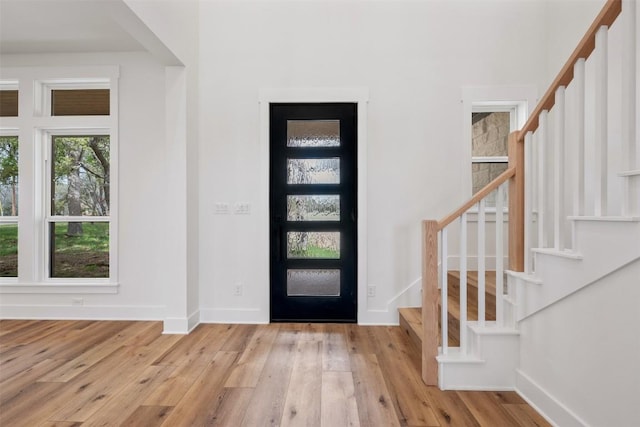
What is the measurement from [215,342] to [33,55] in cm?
350

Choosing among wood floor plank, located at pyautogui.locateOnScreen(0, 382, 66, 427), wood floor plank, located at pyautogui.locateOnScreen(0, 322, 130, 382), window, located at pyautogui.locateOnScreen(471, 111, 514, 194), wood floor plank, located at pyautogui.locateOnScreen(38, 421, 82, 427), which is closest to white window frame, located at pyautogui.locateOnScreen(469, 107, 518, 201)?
window, located at pyautogui.locateOnScreen(471, 111, 514, 194)

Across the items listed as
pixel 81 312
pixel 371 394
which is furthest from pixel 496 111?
pixel 81 312

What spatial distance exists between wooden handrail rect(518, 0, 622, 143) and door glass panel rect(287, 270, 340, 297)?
206cm

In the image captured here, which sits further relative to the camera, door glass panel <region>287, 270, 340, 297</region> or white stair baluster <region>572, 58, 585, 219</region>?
door glass panel <region>287, 270, 340, 297</region>

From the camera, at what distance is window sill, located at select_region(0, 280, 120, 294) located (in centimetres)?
321

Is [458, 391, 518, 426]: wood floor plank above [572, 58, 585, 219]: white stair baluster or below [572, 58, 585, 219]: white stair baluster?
below

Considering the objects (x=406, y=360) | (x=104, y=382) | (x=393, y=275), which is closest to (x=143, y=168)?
(x=104, y=382)

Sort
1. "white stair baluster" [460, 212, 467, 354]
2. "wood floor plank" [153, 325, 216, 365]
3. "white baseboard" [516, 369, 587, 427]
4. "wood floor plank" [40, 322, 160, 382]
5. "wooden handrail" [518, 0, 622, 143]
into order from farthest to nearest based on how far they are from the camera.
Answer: "wood floor plank" [153, 325, 216, 365] < "wood floor plank" [40, 322, 160, 382] < "white stair baluster" [460, 212, 467, 354] < "white baseboard" [516, 369, 587, 427] < "wooden handrail" [518, 0, 622, 143]

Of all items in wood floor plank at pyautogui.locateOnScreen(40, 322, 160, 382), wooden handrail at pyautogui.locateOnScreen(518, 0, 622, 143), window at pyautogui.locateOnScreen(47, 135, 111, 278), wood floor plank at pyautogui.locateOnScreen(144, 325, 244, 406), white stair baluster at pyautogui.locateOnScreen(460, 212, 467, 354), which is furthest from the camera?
window at pyautogui.locateOnScreen(47, 135, 111, 278)

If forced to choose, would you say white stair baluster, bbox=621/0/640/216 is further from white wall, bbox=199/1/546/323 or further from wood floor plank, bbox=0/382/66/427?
wood floor plank, bbox=0/382/66/427

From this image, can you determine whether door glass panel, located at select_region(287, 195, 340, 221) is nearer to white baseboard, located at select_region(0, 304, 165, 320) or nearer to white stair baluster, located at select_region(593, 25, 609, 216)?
white baseboard, located at select_region(0, 304, 165, 320)

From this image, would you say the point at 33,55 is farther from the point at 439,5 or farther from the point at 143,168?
the point at 439,5

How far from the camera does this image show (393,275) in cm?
311

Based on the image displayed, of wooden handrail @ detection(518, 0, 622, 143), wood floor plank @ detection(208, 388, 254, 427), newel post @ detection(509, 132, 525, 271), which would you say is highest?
wooden handrail @ detection(518, 0, 622, 143)
